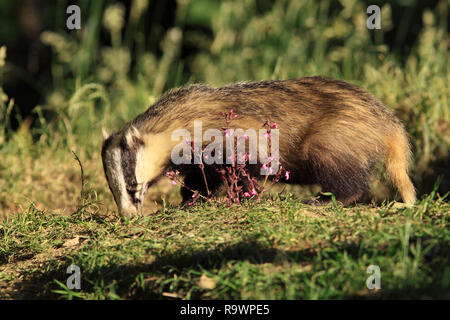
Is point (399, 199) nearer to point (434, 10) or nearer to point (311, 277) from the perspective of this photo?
point (311, 277)

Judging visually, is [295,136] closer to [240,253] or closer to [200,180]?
[200,180]

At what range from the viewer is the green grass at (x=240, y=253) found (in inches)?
105

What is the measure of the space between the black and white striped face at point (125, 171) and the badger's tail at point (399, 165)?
1.94 metres

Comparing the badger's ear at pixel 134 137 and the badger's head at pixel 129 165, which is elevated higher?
the badger's ear at pixel 134 137

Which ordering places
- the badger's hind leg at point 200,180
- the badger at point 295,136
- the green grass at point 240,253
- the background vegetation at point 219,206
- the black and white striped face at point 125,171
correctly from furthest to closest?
the badger's hind leg at point 200,180
the badger at point 295,136
the black and white striped face at point 125,171
the background vegetation at point 219,206
the green grass at point 240,253

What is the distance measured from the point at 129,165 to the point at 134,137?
8.4 inches

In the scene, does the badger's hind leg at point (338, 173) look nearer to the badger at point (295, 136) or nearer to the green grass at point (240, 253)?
the badger at point (295, 136)

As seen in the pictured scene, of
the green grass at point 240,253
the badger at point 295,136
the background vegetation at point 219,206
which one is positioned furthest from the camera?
the badger at point 295,136

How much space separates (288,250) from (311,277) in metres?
0.31

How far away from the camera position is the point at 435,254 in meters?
2.81

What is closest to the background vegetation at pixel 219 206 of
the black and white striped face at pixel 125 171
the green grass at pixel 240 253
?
the green grass at pixel 240 253

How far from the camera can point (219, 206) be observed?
380 cm
